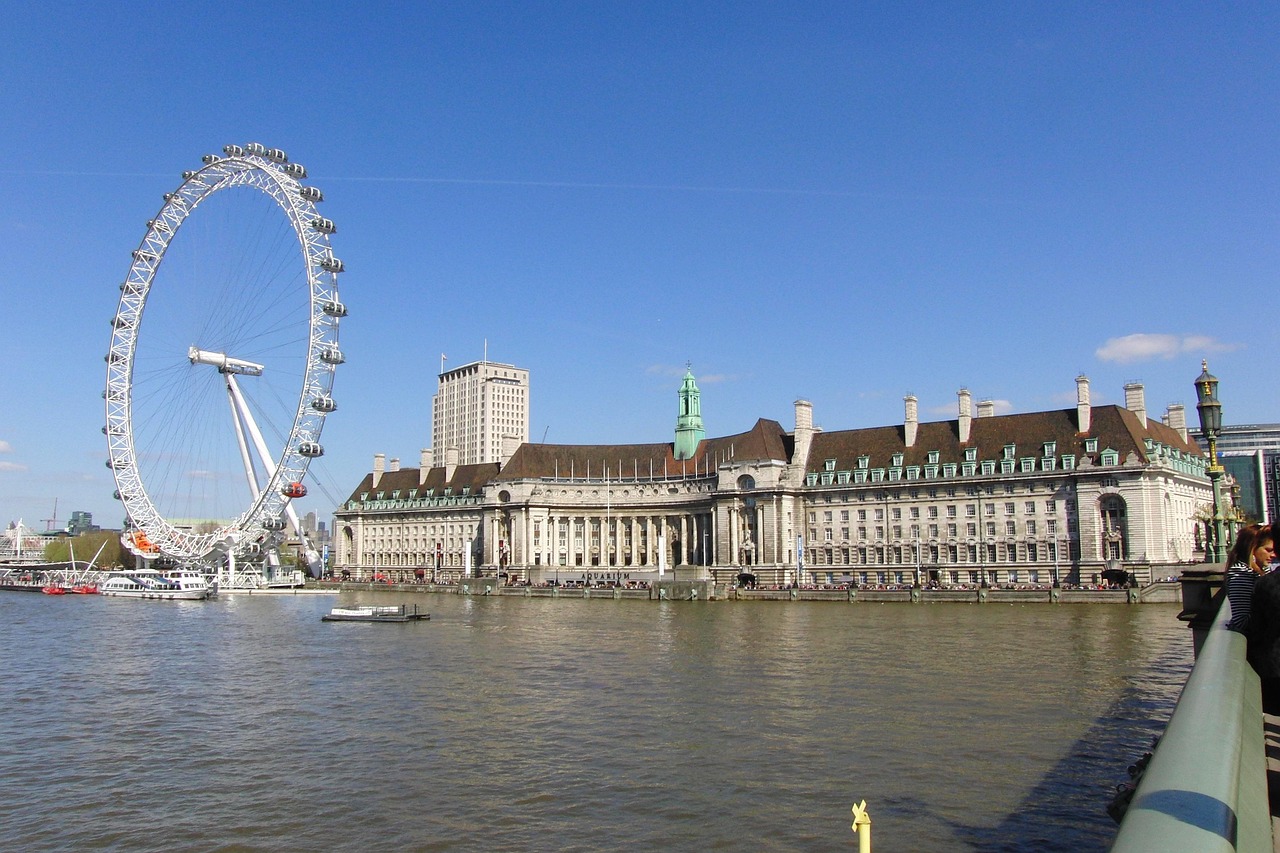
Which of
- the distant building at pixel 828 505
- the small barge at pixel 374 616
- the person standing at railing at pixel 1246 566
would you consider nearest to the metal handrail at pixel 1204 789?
the person standing at railing at pixel 1246 566

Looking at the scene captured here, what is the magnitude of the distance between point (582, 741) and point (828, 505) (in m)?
90.8

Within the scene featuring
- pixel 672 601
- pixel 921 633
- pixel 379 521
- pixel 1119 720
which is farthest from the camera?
pixel 379 521

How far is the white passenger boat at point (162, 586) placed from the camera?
104 m

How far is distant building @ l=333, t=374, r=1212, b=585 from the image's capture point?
9575 cm

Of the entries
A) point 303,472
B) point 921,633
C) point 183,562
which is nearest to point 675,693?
point 921,633

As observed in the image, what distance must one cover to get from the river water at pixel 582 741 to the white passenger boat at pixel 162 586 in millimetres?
50394

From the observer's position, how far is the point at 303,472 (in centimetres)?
9406

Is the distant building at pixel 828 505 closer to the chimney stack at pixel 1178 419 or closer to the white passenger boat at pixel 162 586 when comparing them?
the chimney stack at pixel 1178 419

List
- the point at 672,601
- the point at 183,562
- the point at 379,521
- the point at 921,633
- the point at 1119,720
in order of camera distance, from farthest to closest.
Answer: the point at 379,521
the point at 183,562
the point at 672,601
the point at 921,633
the point at 1119,720

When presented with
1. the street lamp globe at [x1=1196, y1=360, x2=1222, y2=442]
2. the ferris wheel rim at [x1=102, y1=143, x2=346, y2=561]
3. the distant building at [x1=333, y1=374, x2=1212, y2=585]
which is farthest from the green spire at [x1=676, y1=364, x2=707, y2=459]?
the street lamp globe at [x1=1196, y1=360, x2=1222, y2=442]

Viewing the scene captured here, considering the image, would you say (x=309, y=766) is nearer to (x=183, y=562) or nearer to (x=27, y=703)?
(x=27, y=703)

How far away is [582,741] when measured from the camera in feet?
90.4

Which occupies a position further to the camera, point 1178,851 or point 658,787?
point 658,787

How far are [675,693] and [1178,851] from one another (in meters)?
33.4
